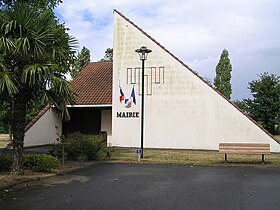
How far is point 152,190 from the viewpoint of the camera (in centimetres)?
907

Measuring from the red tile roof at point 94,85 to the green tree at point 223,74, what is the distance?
70.5 feet

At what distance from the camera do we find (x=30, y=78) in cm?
1013

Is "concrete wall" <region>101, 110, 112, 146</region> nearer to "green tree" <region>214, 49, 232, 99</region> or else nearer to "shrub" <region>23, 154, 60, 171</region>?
"shrub" <region>23, 154, 60, 171</region>

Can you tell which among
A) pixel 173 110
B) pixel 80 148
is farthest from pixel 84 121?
pixel 80 148

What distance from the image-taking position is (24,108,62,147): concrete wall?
918 inches

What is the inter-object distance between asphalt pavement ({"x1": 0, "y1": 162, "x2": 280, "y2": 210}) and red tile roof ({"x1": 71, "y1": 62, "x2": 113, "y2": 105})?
39.4 ft

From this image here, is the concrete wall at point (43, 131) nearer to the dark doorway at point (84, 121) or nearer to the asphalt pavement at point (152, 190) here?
the dark doorway at point (84, 121)

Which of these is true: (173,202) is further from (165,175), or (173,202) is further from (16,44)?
(16,44)

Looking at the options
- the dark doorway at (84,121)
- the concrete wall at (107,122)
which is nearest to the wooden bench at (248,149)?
the concrete wall at (107,122)

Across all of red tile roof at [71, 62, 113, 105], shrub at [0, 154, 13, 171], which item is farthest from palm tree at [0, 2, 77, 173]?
red tile roof at [71, 62, 113, 105]

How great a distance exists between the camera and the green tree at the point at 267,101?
3662 centimetres

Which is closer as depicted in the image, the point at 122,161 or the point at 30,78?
the point at 30,78

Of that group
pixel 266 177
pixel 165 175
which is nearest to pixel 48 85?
pixel 165 175

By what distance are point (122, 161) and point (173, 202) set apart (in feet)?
26.5
